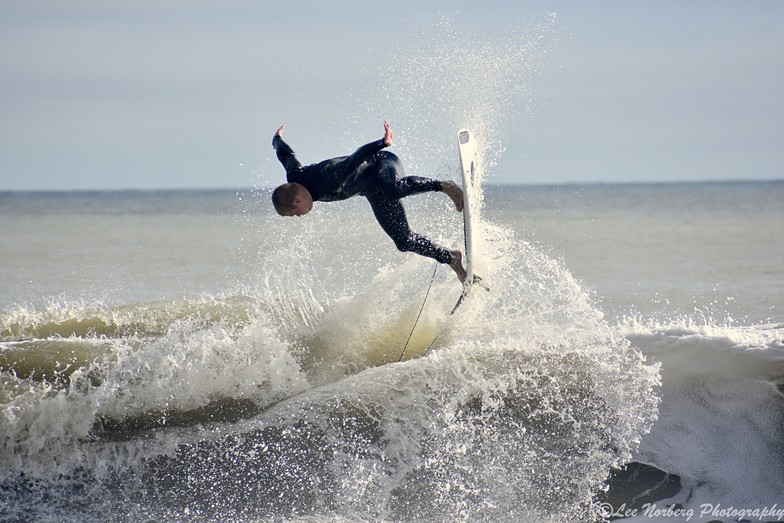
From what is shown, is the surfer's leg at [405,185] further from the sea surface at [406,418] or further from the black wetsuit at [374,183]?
the sea surface at [406,418]

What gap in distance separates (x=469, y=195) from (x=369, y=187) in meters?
0.73

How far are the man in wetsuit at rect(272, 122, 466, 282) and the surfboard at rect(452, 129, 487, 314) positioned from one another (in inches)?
2.9

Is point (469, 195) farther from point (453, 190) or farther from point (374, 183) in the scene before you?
point (374, 183)

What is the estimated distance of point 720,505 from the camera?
3918 millimetres

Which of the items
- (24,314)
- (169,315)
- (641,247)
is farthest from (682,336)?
(641,247)

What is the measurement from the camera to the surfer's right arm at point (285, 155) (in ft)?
18.5

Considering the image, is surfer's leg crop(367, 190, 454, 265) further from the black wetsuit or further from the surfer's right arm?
the surfer's right arm

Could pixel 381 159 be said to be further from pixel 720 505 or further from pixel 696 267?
pixel 696 267

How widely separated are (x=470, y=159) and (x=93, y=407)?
3080mm

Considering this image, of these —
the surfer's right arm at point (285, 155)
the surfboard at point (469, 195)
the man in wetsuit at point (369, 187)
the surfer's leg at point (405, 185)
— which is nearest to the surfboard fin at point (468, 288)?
A: the surfboard at point (469, 195)

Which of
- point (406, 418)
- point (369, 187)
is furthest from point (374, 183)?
point (406, 418)

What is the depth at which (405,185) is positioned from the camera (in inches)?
216

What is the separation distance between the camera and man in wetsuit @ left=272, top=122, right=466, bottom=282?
533 cm

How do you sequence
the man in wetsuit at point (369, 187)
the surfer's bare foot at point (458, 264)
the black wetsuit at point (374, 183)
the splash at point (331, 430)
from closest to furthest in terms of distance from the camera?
the splash at point (331, 430) < the man in wetsuit at point (369, 187) < the black wetsuit at point (374, 183) < the surfer's bare foot at point (458, 264)
